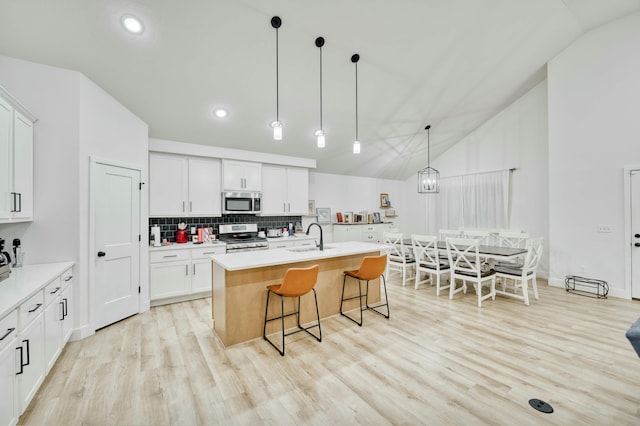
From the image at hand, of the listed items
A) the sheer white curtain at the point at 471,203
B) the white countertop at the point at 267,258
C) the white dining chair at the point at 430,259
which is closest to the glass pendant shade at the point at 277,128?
the white countertop at the point at 267,258

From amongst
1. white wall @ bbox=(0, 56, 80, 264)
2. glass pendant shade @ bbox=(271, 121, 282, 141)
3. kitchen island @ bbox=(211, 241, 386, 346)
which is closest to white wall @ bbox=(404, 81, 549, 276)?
kitchen island @ bbox=(211, 241, 386, 346)

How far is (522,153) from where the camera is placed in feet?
18.9

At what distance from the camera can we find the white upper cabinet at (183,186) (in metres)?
4.22

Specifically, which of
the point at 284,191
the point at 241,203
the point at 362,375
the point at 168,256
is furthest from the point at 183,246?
the point at 362,375

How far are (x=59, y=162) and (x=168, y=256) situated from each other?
1.77 meters

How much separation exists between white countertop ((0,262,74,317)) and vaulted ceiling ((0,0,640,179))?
81.0 inches

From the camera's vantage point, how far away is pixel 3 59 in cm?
261

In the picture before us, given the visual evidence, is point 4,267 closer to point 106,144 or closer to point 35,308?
point 35,308

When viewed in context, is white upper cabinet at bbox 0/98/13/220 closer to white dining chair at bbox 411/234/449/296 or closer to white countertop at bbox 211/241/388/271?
white countertop at bbox 211/241/388/271

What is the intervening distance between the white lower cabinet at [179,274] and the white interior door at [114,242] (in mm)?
287

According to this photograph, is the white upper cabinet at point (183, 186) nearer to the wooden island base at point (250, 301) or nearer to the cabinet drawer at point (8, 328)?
the wooden island base at point (250, 301)

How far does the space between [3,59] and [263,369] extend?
387 cm

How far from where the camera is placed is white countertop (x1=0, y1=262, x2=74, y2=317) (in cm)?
168

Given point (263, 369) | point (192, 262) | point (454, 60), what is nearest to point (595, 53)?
point (454, 60)
